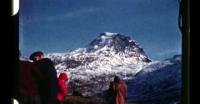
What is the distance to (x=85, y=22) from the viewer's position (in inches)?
132

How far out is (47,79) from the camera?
339cm

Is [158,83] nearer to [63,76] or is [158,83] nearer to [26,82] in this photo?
[63,76]

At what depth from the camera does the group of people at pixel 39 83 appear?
336cm

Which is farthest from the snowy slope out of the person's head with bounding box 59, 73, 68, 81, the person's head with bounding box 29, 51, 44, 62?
the person's head with bounding box 29, 51, 44, 62

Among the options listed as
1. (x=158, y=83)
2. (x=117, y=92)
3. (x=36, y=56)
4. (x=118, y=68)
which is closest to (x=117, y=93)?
(x=117, y=92)

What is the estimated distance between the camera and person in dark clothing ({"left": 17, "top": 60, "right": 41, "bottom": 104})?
11.0 ft

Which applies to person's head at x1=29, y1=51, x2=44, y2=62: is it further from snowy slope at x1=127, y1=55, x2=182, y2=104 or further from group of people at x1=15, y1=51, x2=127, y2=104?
snowy slope at x1=127, y1=55, x2=182, y2=104

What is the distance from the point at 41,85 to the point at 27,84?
0.10 m

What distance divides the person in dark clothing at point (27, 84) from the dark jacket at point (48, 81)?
4 centimetres

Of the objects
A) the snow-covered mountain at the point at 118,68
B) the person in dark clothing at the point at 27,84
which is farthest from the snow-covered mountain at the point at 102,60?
the person in dark clothing at the point at 27,84

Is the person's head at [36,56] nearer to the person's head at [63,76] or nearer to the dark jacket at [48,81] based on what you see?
the dark jacket at [48,81]

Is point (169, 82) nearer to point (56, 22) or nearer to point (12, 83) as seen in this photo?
point (56, 22)

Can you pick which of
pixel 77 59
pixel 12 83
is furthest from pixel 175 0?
pixel 12 83

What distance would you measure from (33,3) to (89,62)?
557 millimetres
